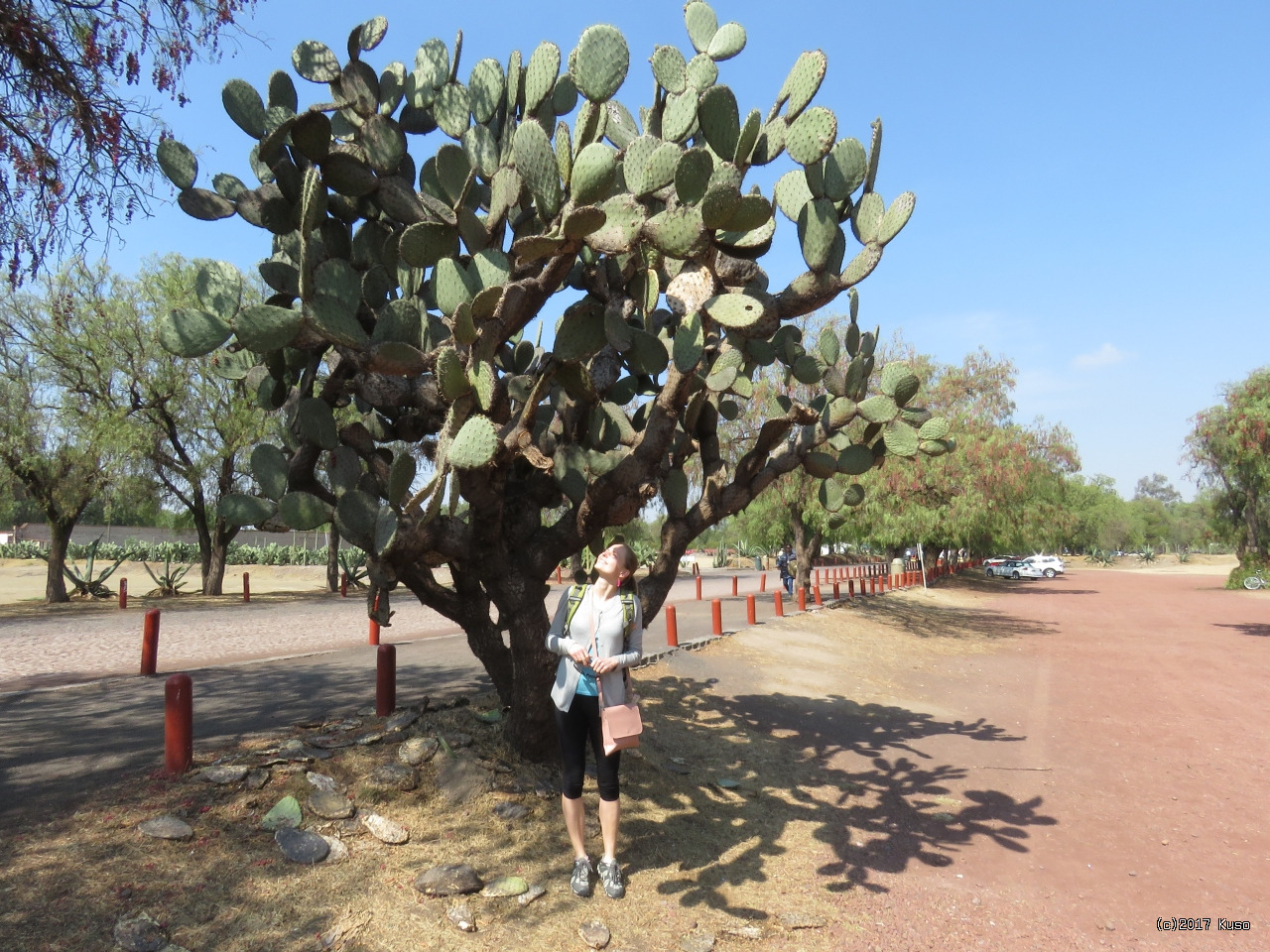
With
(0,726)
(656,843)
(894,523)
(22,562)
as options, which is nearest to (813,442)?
(656,843)

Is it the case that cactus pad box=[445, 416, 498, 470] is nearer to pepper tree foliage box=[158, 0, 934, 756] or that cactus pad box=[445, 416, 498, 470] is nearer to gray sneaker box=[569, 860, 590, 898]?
pepper tree foliage box=[158, 0, 934, 756]

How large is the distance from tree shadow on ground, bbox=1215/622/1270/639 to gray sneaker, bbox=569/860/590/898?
2003cm

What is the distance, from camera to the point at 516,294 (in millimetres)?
4156

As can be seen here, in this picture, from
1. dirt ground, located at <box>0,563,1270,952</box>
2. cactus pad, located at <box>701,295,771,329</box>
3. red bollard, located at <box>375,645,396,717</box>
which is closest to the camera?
dirt ground, located at <box>0,563,1270,952</box>

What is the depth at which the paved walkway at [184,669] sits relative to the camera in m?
5.45

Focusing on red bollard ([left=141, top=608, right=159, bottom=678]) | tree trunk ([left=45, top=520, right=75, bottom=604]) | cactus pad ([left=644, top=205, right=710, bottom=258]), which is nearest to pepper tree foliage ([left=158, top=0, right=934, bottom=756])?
cactus pad ([left=644, top=205, right=710, bottom=258])

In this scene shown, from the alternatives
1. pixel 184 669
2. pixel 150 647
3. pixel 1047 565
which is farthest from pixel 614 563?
pixel 1047 565

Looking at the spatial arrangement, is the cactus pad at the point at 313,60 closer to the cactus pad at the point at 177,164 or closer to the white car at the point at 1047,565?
the cactus pad at the point at 177,164

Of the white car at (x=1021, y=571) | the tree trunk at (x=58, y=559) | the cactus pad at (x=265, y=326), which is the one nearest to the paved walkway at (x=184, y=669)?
the cactus pad at (x=265, y=326)

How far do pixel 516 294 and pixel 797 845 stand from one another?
12.8 ft

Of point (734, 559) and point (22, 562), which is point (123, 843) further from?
point (734, 559)

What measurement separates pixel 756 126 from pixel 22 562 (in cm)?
5386

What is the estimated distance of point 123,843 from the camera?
12.8 ft

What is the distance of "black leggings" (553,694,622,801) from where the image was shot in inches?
159
